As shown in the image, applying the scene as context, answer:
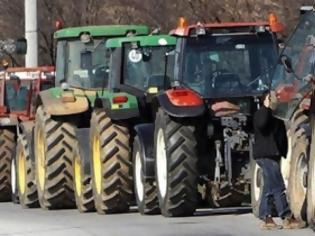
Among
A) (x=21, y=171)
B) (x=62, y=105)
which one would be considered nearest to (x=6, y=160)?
(x=21, y=171)

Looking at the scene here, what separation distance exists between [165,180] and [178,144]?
638 mm

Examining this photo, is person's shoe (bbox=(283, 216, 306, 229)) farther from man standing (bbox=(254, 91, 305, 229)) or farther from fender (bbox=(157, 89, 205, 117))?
fender (bbox=(157, 89, 205, 117))

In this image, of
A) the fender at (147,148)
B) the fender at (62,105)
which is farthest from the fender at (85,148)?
the fender at (147,148)

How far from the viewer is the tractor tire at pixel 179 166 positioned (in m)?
13.7

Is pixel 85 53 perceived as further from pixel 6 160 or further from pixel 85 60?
pixel 6 160

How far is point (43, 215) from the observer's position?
53.7 ft

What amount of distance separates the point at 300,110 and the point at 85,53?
23.2ft

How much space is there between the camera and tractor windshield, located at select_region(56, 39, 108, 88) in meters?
17.8

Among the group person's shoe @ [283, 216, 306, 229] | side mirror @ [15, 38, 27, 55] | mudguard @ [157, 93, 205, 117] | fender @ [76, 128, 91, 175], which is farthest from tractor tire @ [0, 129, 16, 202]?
person's shoe @ [283, 216, 306, 229]

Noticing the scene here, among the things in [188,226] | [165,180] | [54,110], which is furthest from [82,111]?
[188,226]

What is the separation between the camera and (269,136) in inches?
489

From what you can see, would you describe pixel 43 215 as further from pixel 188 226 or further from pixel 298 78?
pixel 298 78

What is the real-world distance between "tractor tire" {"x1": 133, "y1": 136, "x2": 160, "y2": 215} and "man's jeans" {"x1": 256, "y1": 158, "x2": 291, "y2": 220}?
248cm

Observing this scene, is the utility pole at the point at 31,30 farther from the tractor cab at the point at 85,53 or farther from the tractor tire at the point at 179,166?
the tractor tire at the point at 179,166
